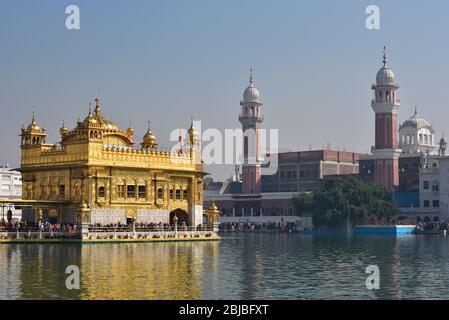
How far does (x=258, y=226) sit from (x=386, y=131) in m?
20.6

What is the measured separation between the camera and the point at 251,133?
5305 inches

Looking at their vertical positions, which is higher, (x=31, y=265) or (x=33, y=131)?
(x=33, y=131)

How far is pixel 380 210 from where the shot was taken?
100 metres

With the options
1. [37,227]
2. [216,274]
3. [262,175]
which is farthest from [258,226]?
[216,274]

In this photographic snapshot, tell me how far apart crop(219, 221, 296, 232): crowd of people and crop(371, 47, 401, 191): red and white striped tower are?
13913 millimetres

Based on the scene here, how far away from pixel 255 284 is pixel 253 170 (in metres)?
Answer: 103

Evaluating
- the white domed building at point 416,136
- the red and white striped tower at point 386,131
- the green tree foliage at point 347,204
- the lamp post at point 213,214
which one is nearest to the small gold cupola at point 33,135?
the lamp post at point 213,214

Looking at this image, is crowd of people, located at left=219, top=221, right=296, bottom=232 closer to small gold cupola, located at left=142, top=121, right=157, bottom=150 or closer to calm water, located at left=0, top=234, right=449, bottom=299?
small gold cupola, located at left=142, top=121, right=157, bottom=150

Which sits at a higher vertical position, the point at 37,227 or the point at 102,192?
the point at 102,192

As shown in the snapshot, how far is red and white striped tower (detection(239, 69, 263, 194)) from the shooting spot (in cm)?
13338

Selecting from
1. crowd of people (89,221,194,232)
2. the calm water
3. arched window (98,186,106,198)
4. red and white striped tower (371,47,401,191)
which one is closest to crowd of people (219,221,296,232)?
red and white striped tower (371,47,401,191)

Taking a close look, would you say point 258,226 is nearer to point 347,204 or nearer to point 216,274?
point 347,204
